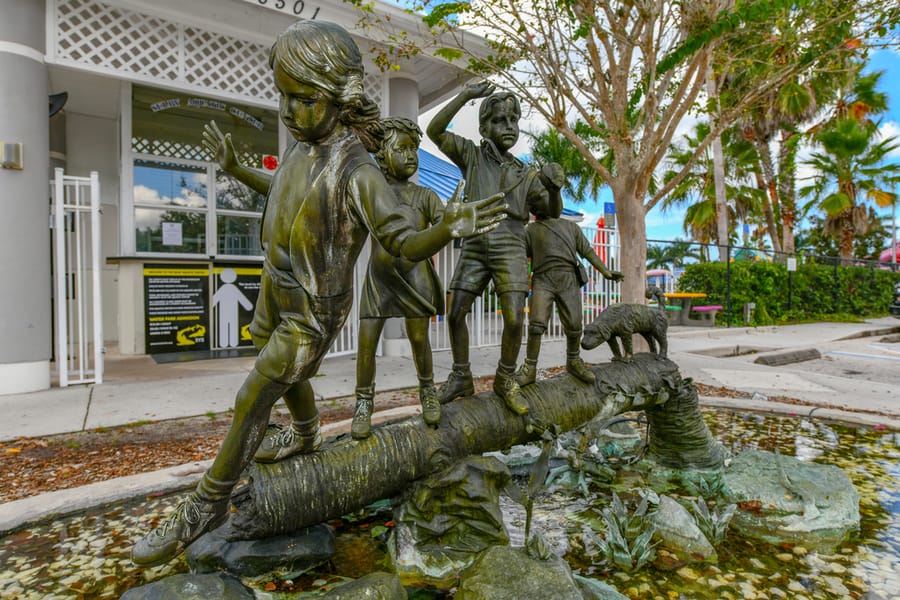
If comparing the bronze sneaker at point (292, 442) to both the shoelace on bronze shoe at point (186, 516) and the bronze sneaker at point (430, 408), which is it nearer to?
the shoelace on bronze shoe at point (186, 516)

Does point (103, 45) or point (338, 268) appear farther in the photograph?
point (103, 45)

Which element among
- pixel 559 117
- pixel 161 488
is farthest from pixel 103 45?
pixel 161 488

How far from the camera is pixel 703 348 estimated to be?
8.47 meters

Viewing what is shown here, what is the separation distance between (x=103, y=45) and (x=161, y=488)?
5.17 metres

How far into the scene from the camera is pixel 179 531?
176 cm

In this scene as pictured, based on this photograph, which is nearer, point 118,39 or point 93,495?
point 93,495

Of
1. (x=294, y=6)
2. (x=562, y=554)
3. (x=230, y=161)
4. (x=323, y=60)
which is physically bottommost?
(x=562, y=554)

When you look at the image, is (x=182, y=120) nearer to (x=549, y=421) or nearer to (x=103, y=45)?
(x=103, y=45)

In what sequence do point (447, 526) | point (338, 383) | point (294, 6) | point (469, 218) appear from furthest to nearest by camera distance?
1. point (294, 6)
2. point (338, 383)
3. point (447, 526)
4. point (469, 218)

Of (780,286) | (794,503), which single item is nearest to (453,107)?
(794,503)

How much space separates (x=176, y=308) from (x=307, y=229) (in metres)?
6.51

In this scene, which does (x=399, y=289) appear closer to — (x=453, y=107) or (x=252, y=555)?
(x=453, y=107)

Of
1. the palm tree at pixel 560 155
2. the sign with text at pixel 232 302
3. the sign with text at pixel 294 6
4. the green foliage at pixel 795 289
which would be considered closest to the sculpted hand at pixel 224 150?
the sign with text at pixel 294 6

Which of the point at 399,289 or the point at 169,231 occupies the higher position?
the point at 169,231
